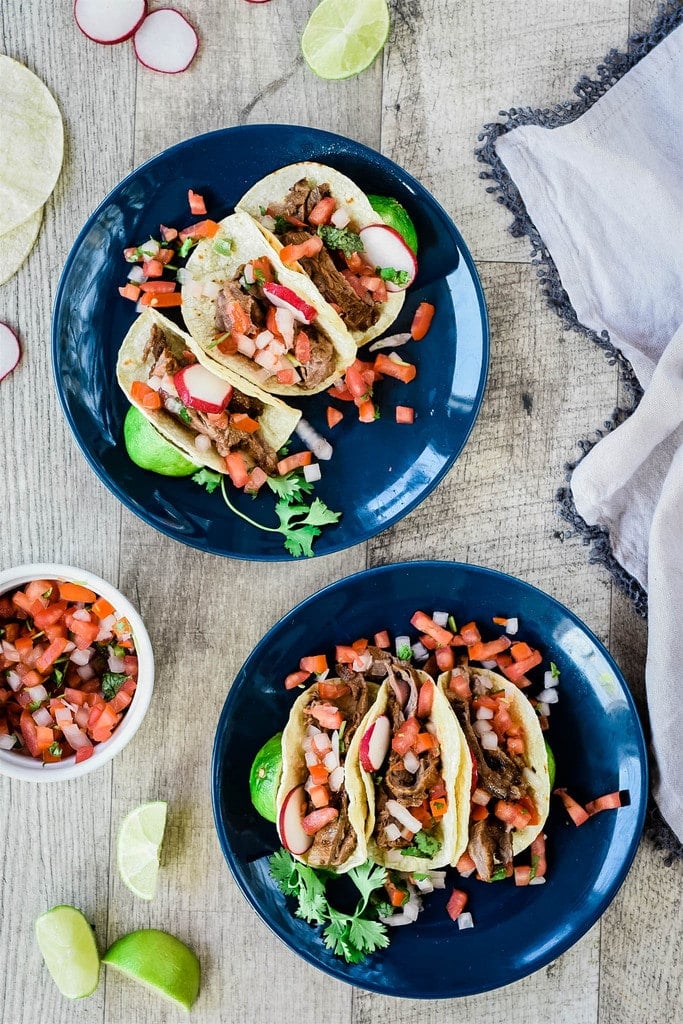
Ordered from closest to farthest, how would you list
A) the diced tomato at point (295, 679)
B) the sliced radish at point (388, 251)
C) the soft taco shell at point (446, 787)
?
the soft taco shell at point (446, 787) < the sliced radish at point (388, 251) < the diced tomato at point (295, 679)

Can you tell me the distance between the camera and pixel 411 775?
8.11 feet

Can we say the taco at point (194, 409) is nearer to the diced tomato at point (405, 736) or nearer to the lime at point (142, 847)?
the diced tomato at point (405, 736)

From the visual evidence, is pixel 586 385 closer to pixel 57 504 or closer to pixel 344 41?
pixel 344 41

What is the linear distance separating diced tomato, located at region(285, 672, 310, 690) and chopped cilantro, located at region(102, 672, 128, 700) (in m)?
0.47

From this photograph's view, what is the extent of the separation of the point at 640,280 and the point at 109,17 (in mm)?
1738

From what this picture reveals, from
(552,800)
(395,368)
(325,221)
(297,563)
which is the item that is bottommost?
(552,800)

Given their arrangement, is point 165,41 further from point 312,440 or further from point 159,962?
point 159,962

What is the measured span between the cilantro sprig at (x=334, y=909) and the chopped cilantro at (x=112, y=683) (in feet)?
2.17

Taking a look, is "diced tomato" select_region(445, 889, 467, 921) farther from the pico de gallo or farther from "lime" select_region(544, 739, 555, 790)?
the pico de gallo

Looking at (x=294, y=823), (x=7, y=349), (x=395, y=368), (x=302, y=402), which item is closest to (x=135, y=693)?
(x=294, y=823)

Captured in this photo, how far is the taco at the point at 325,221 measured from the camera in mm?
2488

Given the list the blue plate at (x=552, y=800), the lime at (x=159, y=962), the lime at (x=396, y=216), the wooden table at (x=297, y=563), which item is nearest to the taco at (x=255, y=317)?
the lime at (x=396, y=216)

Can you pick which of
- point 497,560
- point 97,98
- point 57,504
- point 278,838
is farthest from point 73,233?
point 278,838

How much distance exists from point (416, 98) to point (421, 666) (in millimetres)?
1708
